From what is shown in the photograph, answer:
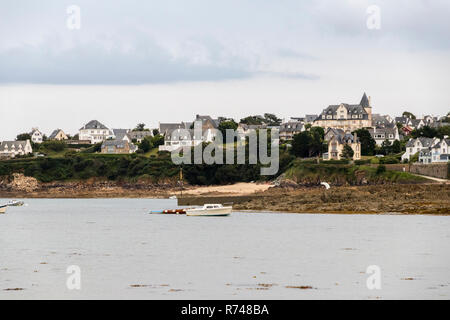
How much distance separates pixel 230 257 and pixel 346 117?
388 feet

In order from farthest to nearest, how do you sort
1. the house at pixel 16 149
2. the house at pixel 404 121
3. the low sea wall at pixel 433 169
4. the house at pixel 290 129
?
the house at pixel 404 121 → the house at pixel 290 129 → the house at pixel 16 149 → the low sea wall at pixel 433 169

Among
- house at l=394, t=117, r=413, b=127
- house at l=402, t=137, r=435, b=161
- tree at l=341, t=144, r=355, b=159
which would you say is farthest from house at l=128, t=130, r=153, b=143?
house at l=402, t=137, r=435, b=161

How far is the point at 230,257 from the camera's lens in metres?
49.9

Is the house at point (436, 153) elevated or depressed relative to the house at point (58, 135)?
depressed

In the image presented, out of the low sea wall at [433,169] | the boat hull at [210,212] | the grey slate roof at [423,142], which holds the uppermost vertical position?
the grey slate roof at [423,142]

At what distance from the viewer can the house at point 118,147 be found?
16212cm

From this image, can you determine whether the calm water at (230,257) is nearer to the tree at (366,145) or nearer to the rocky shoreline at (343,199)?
the rocky shoreline at (343,199)

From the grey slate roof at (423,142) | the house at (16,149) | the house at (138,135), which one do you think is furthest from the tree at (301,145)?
the house at (16,149)

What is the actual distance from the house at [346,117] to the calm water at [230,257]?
3290 inches

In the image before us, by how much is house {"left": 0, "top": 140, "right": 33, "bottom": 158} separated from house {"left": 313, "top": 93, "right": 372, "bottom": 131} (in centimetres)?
5688

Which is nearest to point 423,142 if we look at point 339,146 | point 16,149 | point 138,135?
point 339,146

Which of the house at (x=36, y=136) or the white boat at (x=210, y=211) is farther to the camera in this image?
the house at (x=36, y=136)
